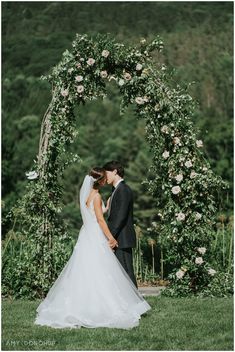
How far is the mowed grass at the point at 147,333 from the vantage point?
5809 mm

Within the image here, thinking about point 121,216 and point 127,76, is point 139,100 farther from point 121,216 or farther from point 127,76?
point 121,216

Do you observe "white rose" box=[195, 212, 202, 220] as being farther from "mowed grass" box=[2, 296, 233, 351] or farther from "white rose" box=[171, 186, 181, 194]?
"mowed grass" box=[2, 296, 233, 351]

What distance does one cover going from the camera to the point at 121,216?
293 inches

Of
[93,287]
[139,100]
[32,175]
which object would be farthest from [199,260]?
[32,175]

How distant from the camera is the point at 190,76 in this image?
69188 millimetres

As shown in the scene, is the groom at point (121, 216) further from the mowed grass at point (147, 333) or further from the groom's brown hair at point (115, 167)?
the mowed grass at point (147, 333)

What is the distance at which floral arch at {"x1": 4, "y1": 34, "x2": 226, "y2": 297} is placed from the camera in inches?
327

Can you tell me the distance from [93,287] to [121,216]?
3.31 ft

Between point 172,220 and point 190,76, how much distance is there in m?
62.2

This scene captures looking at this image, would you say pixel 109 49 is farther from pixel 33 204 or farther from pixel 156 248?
pixel 156 248

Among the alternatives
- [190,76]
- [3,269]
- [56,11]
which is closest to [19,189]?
[190,76]

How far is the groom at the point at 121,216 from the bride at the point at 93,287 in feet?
0.94

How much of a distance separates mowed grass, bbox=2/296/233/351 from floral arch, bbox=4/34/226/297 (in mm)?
1063

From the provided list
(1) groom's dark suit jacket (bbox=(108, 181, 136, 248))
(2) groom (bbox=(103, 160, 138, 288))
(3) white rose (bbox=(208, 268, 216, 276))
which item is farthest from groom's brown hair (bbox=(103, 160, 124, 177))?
(3) white rose (bbox=(208, 268, 216, 276))
